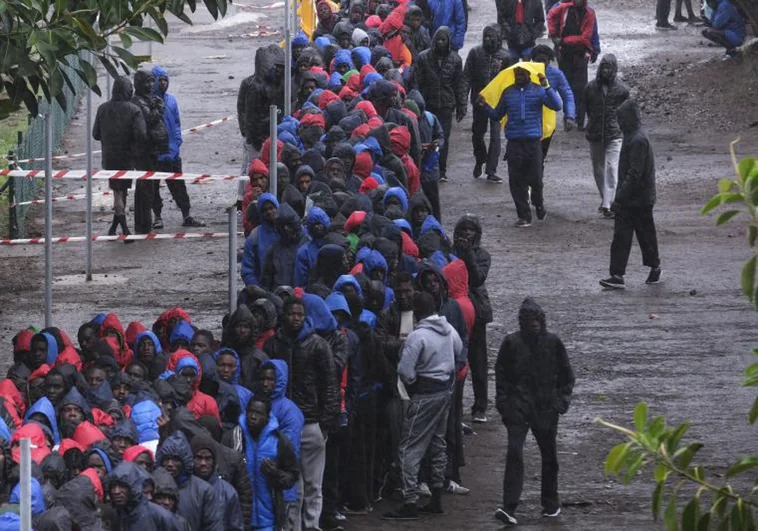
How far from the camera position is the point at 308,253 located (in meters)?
13.2

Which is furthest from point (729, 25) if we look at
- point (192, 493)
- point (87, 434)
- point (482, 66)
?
point (192, 493)

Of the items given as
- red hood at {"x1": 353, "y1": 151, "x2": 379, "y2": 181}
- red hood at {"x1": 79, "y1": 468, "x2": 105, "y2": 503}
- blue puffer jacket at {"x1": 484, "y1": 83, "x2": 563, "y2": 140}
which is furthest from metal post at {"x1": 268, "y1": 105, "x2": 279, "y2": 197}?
blue puffer jacket at {"x1": 484, "y1": 83, "x2": 563, "y2": 140}

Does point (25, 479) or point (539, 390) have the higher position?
point (25, 479)

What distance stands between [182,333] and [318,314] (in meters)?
1.20

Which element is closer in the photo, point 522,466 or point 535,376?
point 522,466

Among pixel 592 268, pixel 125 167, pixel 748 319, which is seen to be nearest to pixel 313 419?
pixel 748 319

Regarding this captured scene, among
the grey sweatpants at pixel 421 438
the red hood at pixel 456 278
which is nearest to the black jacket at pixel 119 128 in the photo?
the red hood at pixel 456 278

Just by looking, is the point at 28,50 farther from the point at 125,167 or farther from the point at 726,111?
the point at 726,111

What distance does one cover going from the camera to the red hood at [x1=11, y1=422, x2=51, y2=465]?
29.0 ft

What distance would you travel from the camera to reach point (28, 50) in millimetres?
9422

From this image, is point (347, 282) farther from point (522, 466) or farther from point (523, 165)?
point (523, 165)

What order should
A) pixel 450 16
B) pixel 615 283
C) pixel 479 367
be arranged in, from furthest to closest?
pixel 450 16
pixel 615 283
pixel 479 367

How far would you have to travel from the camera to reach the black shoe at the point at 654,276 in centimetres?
1681

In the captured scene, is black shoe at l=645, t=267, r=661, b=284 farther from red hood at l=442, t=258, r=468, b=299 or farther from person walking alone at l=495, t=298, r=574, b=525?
person walking alone at l=495, t=298, r=574, b=525
